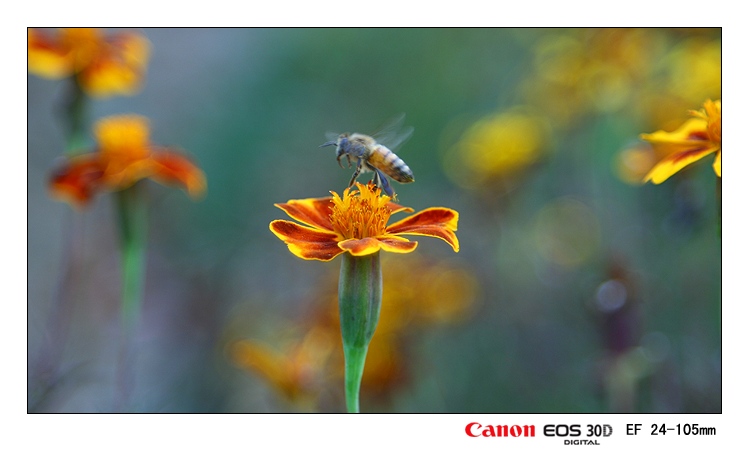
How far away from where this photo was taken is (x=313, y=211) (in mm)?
1706

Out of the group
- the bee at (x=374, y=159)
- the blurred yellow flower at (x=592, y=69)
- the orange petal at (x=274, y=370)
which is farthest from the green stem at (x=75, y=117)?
the blurred yellow flower at (x=592, y=69)

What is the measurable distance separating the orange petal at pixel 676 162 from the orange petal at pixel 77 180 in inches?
63.6

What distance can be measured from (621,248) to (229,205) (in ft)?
6.70

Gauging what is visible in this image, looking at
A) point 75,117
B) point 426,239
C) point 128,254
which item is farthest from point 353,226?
point 426,239

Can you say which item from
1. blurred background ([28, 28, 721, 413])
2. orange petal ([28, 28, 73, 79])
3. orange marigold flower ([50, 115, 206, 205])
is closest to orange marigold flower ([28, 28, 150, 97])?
orange petal ([28, 28, 73, 79])

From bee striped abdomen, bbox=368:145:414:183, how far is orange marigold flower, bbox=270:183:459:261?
3.7 inches

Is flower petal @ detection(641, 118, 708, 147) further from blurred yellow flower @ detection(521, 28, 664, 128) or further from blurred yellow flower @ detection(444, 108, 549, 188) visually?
blurred yellow flower @ detection(444, 108, 549, 188)

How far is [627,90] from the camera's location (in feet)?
10.2

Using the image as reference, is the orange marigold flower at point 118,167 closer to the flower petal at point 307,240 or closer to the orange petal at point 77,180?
the orange petal at point 77,180

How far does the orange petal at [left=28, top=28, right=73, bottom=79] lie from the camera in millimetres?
2346

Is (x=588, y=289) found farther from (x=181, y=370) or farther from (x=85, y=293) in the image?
(x=85, y=293)
